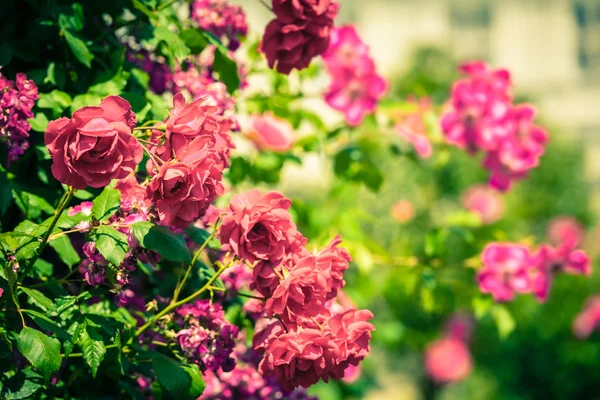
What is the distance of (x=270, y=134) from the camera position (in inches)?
152

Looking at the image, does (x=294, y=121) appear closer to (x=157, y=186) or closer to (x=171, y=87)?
(x=171, y=87)

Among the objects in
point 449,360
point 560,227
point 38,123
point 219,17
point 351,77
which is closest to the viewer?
point 38,123

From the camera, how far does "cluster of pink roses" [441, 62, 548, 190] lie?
3408 mm

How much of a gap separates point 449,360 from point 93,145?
13001 millimetres

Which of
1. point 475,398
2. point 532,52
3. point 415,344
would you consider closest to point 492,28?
point 532,52

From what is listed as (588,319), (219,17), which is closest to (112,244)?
(219,17)

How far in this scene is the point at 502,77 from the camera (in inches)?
135

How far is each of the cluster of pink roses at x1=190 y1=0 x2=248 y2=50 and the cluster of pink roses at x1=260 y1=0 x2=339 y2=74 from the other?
303mm

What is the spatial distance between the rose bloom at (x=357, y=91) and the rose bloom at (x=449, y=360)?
425 inches

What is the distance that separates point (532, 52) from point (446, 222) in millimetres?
A: 40293

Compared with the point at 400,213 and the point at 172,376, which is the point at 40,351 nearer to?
the point at 172,376

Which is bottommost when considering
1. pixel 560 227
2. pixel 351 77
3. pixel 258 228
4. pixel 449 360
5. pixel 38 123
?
pixel 449 360

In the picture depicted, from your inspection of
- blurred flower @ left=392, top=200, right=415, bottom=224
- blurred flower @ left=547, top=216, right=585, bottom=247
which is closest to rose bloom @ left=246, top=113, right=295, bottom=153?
blurred flower @ left=392, top=200, right=415, bottom=224

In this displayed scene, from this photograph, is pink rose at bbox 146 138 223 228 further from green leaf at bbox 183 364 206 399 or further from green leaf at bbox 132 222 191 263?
green leaf at bbox 183 364 206 399
